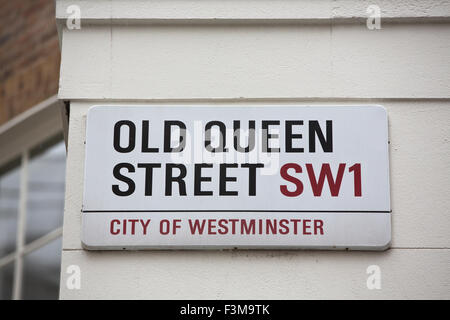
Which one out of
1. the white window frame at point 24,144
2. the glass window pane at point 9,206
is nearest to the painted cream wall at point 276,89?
the white window frame at point 24,144

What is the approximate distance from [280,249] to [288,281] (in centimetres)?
18

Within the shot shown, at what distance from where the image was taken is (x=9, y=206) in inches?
363

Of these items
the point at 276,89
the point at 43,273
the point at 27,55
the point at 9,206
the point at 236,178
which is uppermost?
the point at 27,55

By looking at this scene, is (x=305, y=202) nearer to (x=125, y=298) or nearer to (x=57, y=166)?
(x=125, y=298)

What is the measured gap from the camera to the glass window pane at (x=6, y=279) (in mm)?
8977

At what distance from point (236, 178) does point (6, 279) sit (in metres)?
4.33

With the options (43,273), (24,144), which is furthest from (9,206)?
(43,273)

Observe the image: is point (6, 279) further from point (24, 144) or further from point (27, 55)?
point (27, 55)

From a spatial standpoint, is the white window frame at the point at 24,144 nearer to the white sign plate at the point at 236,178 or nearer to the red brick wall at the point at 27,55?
the red brick wall at the point at 27,55

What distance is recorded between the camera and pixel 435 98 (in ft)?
18.3

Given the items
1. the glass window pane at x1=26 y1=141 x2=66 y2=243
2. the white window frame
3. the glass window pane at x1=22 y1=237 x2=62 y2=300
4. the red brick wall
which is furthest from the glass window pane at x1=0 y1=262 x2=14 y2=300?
the red brick wall

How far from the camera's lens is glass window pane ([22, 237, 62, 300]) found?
8883 mm

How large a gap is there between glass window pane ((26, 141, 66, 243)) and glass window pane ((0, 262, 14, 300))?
32 centimetres

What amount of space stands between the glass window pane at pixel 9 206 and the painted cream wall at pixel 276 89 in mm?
3795
